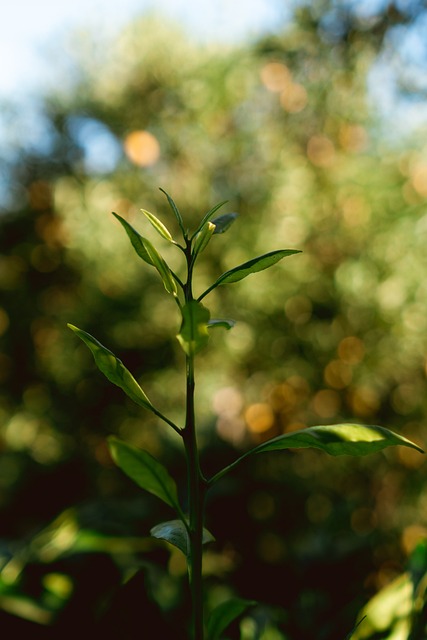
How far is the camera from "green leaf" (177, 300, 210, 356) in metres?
0.45

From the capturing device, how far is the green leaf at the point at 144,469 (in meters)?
0.48

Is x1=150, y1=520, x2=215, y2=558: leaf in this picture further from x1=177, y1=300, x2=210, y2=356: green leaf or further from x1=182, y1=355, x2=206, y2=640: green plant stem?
x1=177, y1=300, x2=210, y2=356: green leaf

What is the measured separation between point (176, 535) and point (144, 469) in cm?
6

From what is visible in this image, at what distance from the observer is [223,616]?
22.0 inches

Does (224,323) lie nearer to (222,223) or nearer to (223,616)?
(222,223)

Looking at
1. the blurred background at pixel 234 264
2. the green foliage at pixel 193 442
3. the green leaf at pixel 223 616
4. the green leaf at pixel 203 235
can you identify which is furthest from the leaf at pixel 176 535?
the blurred background at pixel 234 264

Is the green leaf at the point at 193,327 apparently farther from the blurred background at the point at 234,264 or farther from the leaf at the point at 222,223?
the blurred background at the point at 234,264

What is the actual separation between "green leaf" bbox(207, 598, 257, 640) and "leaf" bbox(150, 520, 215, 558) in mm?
113

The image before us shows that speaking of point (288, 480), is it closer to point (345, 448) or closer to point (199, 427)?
point (199, 427)

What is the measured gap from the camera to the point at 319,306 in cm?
204

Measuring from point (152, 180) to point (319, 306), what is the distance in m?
0.87

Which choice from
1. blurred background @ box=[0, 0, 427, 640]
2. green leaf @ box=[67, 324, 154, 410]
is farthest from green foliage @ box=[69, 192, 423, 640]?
blurred background @ box=[0, 0, 427, 640]

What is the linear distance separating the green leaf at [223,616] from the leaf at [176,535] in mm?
113

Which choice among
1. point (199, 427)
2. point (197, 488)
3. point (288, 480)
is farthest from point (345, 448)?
point (199, 427)
